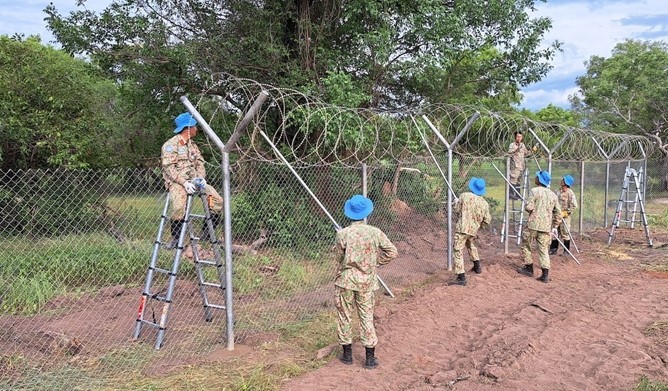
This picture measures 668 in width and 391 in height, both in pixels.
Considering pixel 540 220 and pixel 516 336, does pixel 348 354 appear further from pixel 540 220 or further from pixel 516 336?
pixel 540 220

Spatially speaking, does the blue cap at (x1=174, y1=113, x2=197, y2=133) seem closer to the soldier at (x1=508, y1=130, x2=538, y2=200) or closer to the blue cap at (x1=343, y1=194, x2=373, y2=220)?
the blue cap at (x1=343, y1=194, x2=373, y2=220)

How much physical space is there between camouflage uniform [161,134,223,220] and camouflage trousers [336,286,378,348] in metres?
1.61

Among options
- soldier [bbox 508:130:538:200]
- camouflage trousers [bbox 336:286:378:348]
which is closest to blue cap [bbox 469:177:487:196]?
soldier [bbox 508:130:538:200]

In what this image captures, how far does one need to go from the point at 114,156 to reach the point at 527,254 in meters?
8.05

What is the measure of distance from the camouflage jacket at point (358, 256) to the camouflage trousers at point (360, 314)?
69 millimetres

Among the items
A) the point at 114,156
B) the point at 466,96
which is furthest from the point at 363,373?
the point at 466,96

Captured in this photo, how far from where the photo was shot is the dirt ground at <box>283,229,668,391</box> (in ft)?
14.2

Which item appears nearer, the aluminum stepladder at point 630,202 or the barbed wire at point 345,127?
the barbed wire at point 345,127

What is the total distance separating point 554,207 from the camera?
27.3ft

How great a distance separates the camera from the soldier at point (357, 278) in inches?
182

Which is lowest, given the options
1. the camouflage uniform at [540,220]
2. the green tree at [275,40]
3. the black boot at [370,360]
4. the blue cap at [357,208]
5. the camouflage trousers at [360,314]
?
the black boot at [370,360]

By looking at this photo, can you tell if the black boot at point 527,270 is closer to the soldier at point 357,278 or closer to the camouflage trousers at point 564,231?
the camouflage trousers at point 564,231

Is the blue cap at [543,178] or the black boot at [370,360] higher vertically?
the blue cap at [543,178]

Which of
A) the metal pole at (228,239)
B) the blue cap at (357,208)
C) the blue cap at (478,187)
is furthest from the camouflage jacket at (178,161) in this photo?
the blue cap at (478,187)
